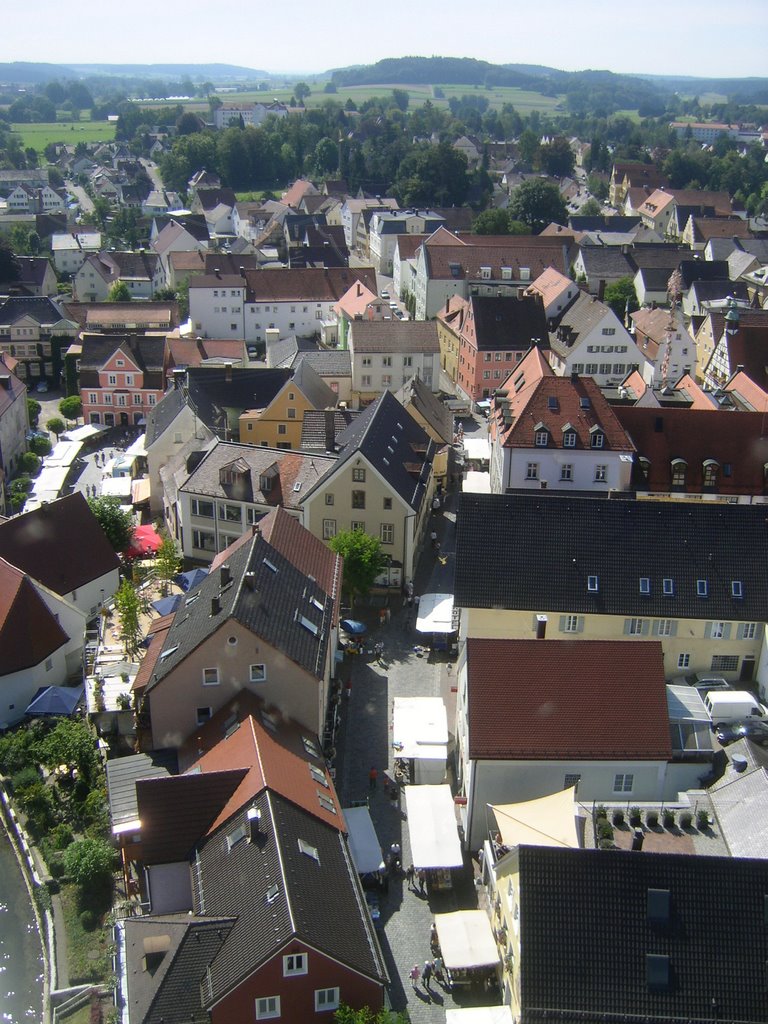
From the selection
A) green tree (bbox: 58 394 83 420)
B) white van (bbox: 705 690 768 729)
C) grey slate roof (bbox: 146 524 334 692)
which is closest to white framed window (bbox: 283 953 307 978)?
grey slate roof (bbox: 146 524 334 692)

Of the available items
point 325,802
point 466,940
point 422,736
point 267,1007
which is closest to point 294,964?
point 267,1007

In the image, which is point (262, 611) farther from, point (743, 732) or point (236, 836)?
point (743, 732)

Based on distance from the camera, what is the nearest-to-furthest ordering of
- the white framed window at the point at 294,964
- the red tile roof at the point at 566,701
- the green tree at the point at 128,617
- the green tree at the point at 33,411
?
the white framed window at the point at 294,964 < the red tile roof at the point at 566,701 < the green tree at the point at 128,617 < the green tree at the point at 33,411

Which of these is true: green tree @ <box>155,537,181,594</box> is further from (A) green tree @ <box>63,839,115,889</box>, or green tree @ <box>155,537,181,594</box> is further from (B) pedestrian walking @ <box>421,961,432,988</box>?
(B) pedestrian walking @ <box>421,961,432,988</box>

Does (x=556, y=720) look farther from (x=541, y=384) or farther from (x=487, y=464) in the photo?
(x=487, y=464)

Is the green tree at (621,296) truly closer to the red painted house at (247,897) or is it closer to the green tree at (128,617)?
the green tree at (128,617)

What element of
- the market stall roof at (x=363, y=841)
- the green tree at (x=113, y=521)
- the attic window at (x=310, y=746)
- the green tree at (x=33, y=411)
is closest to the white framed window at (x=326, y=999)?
the market stall roof at (x=363, y=841)
